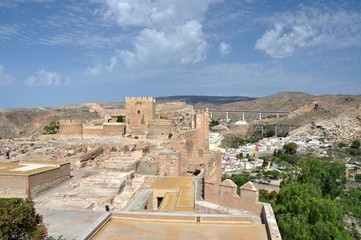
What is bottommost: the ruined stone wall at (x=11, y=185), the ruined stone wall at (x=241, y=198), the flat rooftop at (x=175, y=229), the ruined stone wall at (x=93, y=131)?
the ruined stone wall at (x=11, y=185)

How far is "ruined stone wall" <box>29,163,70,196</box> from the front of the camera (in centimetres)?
1175

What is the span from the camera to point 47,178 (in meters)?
12.7

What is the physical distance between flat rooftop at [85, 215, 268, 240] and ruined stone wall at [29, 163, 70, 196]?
6.72 metres

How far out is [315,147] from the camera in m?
56.5

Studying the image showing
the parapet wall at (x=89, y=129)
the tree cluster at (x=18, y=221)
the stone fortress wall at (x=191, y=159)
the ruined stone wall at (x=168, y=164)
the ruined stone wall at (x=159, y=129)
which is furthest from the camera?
the parapet wall at (x=89, y=129)

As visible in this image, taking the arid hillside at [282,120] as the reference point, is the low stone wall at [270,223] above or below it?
below

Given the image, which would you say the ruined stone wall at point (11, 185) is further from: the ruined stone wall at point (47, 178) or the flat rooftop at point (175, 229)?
the flat rooftop at point (175, 229)

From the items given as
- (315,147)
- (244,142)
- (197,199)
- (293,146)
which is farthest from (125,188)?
(244,142)

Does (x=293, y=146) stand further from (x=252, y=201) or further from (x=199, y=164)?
(x=252, y=201)

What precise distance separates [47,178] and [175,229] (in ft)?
27.8

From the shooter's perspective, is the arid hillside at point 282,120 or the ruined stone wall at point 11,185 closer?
the ruined stone wall at point 11,185

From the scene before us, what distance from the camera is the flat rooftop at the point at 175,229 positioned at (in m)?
5.38

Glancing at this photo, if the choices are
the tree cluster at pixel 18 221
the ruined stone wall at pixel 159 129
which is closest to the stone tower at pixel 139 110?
the ruined stone wall at pixel 159 129

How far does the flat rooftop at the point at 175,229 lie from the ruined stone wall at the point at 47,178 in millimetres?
6722
